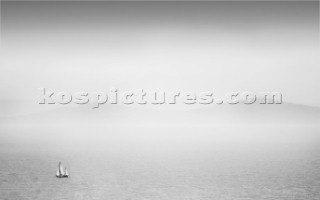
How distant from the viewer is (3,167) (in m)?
30.3

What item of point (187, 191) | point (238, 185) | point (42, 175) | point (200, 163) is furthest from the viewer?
point (200, 163)

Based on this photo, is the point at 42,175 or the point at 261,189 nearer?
the point at 261,189

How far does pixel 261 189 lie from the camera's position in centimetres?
2172

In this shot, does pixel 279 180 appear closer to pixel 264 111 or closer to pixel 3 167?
pixel 3 167

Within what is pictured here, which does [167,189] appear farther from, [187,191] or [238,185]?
[238,185]

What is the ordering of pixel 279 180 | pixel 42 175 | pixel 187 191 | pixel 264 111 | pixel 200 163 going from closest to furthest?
1. pixel 187 191
2. pixel 279 180
3. pixel 42 175
4. pixel 200 163
5. pixel 264 111

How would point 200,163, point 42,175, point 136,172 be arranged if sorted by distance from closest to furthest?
point 42,175 < point 136,172 < point 200,163

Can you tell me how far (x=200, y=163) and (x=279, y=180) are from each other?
10486 millimetres

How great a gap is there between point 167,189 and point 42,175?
30.3 ft

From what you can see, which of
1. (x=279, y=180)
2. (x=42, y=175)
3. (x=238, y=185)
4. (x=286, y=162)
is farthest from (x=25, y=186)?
(x=286, y=162)

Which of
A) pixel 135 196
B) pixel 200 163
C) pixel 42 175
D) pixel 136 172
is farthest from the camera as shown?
pixel 200 163

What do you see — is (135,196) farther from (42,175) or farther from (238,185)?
(42,175)

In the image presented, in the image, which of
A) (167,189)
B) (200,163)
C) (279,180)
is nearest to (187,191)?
(167,189)

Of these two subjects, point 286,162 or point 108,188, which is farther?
point 286,162
